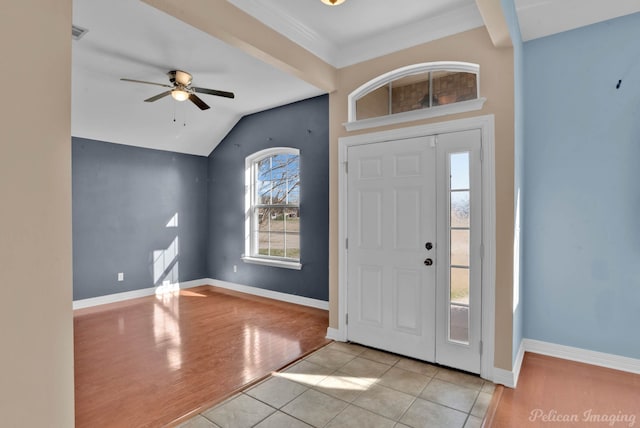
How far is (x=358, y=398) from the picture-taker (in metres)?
2.48

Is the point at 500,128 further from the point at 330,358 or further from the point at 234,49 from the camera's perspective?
the point at 234,49

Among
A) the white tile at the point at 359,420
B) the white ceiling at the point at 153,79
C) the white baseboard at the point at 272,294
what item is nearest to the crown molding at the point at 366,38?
the white ceiling at the point at 153,79

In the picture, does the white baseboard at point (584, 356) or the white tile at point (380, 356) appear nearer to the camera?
the white baseboard at point (584, 356)

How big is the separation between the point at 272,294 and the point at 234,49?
362 cm

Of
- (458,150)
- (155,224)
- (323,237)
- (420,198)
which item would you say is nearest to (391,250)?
(420,198)

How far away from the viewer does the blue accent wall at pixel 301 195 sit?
4898mm

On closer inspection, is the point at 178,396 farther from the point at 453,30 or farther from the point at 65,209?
the point at 453,30

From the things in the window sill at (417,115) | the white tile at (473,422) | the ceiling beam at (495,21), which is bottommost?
the white tile at (473,422)

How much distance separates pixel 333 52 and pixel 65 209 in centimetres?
321

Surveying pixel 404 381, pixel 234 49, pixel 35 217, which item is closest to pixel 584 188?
pixel 404 381

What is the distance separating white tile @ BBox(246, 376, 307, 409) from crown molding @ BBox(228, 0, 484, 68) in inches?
116

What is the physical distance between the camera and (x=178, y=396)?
252cm

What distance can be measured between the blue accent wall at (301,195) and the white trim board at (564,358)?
247 centimetres

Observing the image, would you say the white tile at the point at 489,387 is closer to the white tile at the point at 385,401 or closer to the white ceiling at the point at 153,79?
the white tile at the point at 385,401
